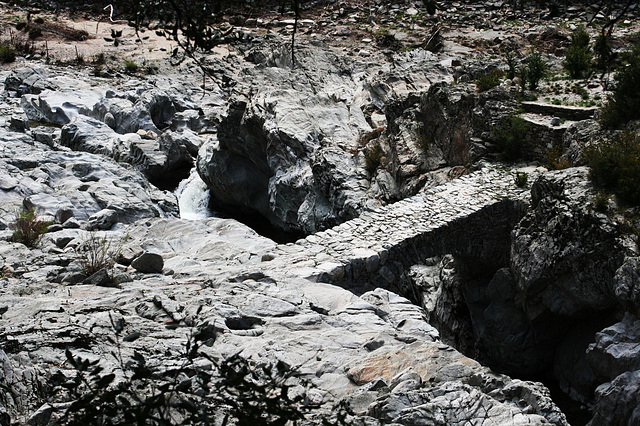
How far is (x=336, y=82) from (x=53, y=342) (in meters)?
17.2

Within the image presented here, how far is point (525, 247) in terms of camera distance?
34.8 ft

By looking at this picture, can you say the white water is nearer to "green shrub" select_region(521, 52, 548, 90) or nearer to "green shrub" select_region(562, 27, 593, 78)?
"green shrub" select_region(521, 52, 548, 90)

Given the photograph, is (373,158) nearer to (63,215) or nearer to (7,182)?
(63,215)

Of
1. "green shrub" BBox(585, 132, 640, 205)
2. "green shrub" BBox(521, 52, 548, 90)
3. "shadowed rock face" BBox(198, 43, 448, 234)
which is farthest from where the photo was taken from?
"shadowed rock face" BBox(198, 43, 448, 234)

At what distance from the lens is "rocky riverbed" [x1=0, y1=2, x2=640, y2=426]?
16.4 feet

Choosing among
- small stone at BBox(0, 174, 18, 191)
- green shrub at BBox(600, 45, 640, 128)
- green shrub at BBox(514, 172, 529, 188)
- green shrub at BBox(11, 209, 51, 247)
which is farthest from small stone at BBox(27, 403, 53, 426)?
small stone at BBox(0, 174, 18, 191)

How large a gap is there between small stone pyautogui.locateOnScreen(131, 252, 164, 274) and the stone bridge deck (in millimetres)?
1698

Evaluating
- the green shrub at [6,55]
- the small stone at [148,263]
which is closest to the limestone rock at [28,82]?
the green shrub at [6,55]

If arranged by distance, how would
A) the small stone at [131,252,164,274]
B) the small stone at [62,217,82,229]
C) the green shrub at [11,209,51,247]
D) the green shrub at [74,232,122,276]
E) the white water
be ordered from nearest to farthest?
the green shrub at [74,232,122,276] → the small stone at [131,252,164,274] → the green shrub at [11,209,51,247] → the small stone at [62,217,82,229] → the white water

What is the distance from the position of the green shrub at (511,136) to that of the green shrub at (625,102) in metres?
1.73

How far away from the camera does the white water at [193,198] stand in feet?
66.6

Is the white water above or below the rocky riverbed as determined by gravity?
below

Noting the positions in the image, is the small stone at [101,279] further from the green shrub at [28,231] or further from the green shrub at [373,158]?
the green shrub at [373,158]

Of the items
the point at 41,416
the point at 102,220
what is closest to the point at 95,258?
the point at 102,220
